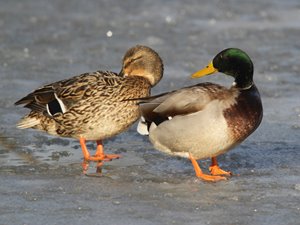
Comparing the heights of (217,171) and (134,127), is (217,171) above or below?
above

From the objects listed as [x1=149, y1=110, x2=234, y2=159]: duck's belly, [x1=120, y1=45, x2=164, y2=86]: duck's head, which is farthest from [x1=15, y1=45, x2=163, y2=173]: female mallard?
[x1=149, y1=110, x2=234, y2=159]: duck's belly

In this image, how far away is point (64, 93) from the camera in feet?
19.6

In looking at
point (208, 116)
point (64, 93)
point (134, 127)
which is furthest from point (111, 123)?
point (134, 127)

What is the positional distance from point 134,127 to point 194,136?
1609 mm

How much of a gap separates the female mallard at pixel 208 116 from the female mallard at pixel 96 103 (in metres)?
0.34

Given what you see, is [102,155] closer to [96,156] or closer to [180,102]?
[96,156]

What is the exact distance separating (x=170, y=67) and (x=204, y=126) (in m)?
3.27

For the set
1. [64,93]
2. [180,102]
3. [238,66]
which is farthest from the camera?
[64,93]

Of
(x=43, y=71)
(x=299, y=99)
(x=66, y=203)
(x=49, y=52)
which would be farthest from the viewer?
(x=49, y=52)

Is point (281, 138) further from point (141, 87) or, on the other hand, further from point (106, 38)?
point (106, 38)

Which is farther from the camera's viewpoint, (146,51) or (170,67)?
(170,67)

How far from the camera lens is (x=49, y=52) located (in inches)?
350

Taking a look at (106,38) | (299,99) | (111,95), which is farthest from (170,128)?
(106,38)

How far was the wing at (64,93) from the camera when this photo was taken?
5.94m
